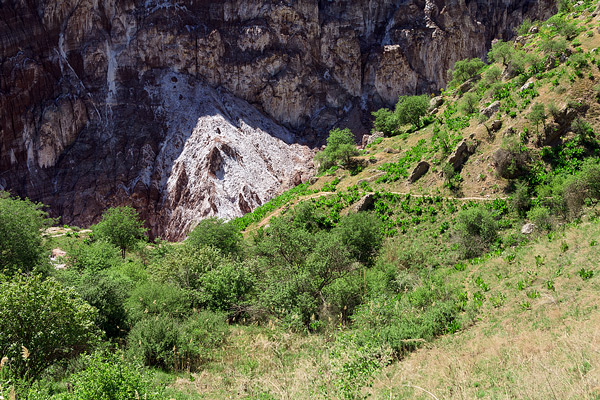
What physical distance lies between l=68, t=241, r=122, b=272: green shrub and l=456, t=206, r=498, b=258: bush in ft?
68.0

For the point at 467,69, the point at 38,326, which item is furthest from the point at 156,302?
the point at 467,69

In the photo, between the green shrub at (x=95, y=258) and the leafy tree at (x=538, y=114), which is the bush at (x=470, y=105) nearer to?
the leafy tree at (x=538, y=114)

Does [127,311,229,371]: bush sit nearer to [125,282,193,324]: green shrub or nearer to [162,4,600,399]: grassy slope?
[162,4,600,399]: grassy slope

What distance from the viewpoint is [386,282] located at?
1728cm

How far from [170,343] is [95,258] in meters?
11.8

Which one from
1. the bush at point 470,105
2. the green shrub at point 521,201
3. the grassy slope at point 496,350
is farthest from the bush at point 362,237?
the bush at point 470,105

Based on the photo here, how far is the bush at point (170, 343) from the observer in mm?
11516

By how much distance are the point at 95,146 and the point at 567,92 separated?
54.9 metres

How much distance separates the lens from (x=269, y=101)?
186 feet

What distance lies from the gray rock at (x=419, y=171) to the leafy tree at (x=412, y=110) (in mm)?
11678

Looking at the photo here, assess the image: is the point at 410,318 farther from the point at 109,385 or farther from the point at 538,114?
the point at 538,114

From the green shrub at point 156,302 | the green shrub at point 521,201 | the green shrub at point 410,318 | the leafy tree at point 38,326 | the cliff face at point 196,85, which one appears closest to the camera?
the leafy tree at point 38,326

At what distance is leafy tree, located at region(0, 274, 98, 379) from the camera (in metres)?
9.29

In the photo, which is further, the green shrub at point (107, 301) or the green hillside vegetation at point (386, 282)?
the green shrub at point (107, 301)
